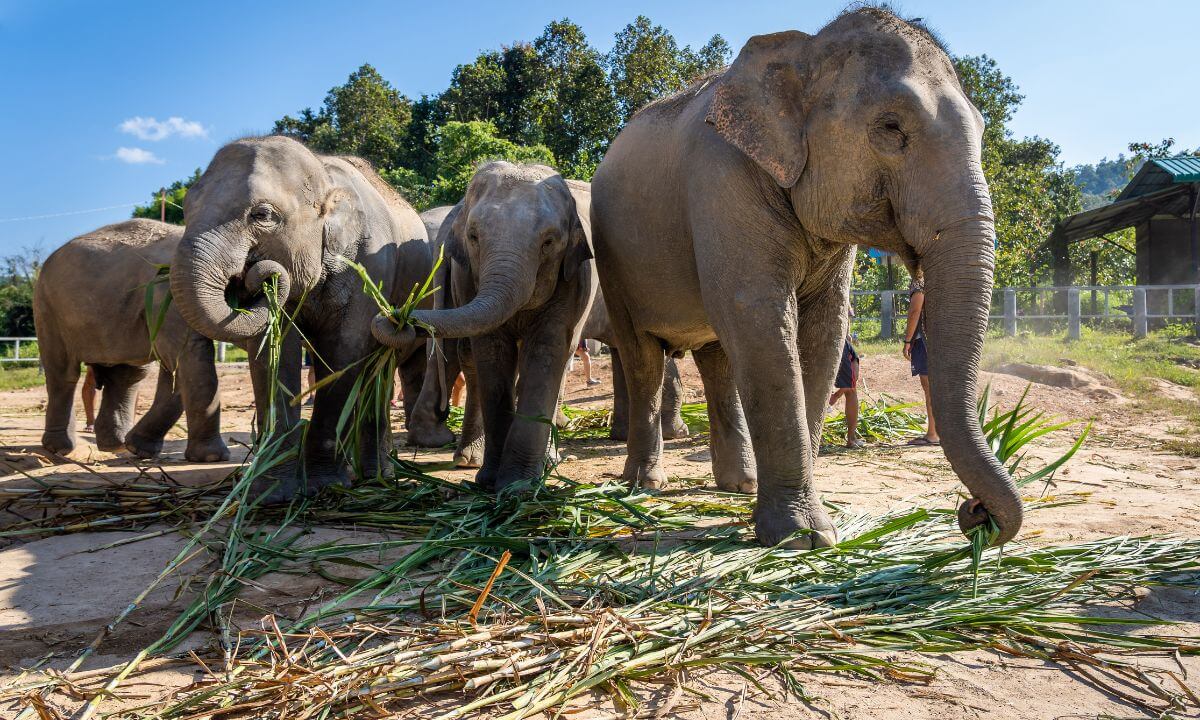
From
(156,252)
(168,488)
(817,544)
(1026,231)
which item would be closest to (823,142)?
(817,544)

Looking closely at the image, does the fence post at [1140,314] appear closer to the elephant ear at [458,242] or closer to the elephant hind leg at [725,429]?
the elephant hind leg at [725,429]

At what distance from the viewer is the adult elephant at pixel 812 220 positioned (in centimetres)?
351

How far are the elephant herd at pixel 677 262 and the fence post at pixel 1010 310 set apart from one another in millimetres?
13783

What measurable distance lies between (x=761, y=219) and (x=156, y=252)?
526 cm

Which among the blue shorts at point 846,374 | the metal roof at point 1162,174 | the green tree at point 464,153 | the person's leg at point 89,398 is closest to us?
the blue shorts at point 846,374

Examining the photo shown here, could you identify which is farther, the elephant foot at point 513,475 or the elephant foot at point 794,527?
the elephant foot at point 513,475

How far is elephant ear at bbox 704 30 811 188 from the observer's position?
13.3 ft

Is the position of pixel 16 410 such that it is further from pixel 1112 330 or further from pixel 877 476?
pixel 1112 330

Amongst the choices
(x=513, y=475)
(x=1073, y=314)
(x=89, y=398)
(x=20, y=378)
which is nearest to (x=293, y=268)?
(x=513, y=475)

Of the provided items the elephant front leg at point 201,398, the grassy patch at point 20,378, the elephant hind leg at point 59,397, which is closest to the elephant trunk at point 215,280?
the elephant front leg at point 201,398

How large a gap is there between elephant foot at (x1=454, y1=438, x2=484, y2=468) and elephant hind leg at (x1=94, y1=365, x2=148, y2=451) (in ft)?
10.8

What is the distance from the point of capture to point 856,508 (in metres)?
5.07

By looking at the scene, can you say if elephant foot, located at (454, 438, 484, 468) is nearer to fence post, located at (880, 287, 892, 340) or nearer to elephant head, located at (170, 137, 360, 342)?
elephant head, located at (170, 137, 360, 342)

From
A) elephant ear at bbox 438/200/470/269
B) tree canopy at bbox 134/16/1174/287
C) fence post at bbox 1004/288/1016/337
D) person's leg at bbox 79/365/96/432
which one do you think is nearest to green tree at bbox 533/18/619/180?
tree canopy at bbox 134/16/1174/287
